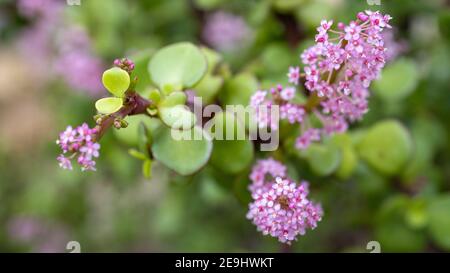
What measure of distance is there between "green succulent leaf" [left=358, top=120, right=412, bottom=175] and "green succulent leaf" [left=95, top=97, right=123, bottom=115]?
0.44m

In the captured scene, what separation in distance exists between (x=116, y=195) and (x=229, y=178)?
74 cm

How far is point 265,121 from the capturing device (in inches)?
29.2

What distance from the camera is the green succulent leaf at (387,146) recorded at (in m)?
0.92

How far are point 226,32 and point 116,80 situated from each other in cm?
65

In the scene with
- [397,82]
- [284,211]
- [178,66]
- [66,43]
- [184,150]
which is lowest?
[284,211]

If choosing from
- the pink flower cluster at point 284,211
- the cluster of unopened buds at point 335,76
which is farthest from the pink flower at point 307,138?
the pink flower cluster at point 284,211

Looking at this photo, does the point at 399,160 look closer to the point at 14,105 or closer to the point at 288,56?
the point at 288,56

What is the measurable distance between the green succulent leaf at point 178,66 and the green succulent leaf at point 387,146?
0.31 m

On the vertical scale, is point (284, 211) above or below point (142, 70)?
below

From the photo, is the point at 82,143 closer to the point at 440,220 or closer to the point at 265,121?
the point at 265,121

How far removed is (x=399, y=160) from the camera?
0.93 meters

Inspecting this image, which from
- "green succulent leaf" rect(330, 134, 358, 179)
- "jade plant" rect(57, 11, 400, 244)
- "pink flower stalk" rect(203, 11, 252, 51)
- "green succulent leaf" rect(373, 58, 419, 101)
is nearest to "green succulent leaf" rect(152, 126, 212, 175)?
"jade plant" rect(57, 11, 400, 244)

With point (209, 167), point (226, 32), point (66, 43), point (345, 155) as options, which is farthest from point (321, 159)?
point (66, 43)

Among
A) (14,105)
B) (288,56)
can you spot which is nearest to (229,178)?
(288,56)
